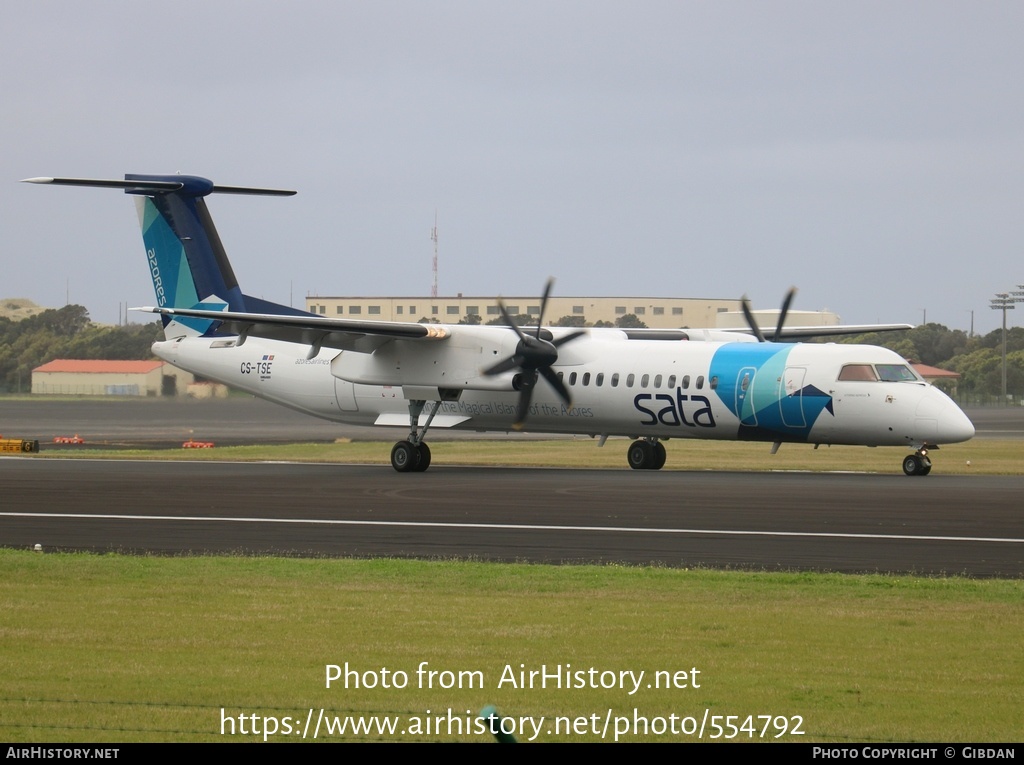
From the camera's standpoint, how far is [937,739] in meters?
6.98

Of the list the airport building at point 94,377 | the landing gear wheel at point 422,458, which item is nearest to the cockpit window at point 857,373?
the landing gear wheel at point 422,458

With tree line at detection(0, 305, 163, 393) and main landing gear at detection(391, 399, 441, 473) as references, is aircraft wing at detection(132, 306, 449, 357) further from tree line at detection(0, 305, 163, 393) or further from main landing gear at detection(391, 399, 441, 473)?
tree line at detection(0, 305, 163, 393)

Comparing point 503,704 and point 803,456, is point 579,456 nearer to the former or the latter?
point 803,456

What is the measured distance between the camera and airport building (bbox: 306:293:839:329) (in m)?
79.6

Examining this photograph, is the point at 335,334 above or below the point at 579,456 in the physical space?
above

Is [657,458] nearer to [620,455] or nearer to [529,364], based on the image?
[529,364]

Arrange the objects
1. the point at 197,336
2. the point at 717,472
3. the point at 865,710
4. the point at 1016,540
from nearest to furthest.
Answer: the point at 865,710 → the point at 1016,540 → the point at 717,472 → the point at 197,336

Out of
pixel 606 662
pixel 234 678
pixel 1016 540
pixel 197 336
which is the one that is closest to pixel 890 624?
pixel 606 662

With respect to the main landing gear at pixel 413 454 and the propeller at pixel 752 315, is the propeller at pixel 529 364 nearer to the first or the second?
the main landing gear at pixel 413 454

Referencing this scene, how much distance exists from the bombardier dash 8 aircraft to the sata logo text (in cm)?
3

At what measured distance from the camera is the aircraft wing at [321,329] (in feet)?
89.0

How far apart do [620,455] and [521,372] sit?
9.37 metres

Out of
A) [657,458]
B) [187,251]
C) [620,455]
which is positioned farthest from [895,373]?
[187,251]

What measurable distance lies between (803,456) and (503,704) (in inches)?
1194
